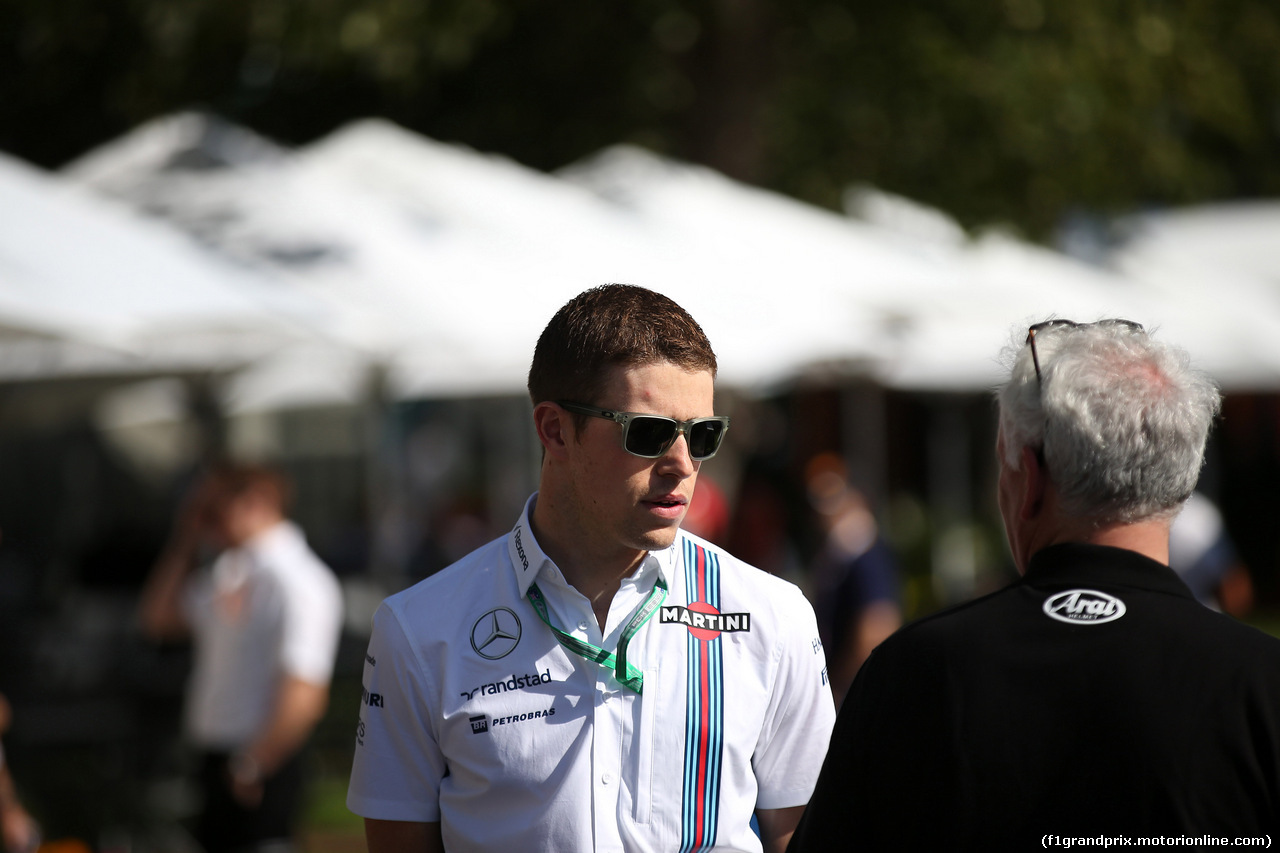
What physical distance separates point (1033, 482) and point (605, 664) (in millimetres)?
792

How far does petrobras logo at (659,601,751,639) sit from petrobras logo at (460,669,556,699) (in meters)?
0.22

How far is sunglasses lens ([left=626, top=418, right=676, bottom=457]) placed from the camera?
2428 millimetres

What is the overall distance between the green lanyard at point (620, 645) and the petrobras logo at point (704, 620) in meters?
0.03

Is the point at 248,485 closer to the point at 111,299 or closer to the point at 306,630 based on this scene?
the point at 306,630

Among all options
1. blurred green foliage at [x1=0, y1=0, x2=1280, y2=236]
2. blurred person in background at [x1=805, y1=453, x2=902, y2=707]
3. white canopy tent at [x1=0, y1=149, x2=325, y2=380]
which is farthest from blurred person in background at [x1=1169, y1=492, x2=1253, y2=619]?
white canopy tent at [x1=0, y1=149, x2=325, y2=380]

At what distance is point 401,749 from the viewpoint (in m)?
2.41

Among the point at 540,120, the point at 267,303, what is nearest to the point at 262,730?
the point at 267,303

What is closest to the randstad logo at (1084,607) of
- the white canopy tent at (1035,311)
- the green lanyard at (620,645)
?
the green lanyard at (620,645)

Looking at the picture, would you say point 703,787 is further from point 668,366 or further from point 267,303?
point 267,303

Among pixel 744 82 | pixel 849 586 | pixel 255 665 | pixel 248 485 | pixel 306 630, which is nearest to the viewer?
pixel 306 630

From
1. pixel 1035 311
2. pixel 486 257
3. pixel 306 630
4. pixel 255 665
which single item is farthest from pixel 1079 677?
pixel 1035 311

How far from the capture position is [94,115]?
13414 mm

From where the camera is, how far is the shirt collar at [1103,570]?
1911 mm

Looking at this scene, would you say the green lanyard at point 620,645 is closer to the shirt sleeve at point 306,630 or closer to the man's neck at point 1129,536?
the man's neck at point 1129,536
